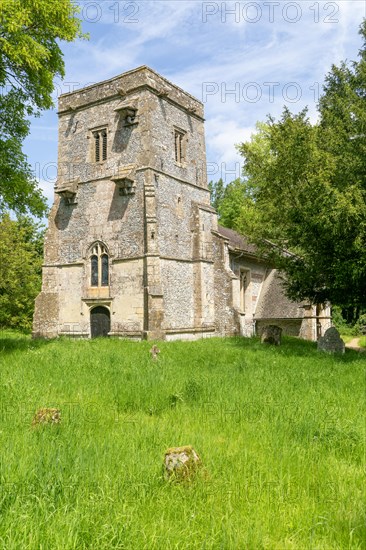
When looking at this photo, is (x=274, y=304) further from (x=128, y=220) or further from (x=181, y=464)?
(x=181, y=464)

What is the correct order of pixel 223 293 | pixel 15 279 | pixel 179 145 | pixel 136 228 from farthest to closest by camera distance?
1. pixel 15 279
2. pixel 179 145
3. pixel 223 293
4. pixel 136 228

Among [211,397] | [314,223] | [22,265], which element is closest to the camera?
[211,397]

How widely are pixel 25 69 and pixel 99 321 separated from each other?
41.9 ft

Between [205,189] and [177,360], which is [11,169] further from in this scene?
[205,189]

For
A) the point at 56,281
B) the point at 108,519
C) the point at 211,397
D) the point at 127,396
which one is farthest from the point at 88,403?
the point at 56,281

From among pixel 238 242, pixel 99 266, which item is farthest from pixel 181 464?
pixel 238 242

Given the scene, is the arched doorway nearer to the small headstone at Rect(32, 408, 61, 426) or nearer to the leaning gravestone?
the leaning gravestone

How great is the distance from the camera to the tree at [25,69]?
11078mm

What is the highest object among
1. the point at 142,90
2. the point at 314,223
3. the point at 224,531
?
the point at 142,90

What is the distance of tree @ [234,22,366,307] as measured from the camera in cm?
1402

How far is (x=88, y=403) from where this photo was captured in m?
6.62

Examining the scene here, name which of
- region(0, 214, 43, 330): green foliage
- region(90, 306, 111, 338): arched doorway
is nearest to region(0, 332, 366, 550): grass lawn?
region(90, 306, 111, 338): arched doorway

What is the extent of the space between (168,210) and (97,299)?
228 inches

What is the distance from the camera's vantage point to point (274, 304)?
27797 mm
